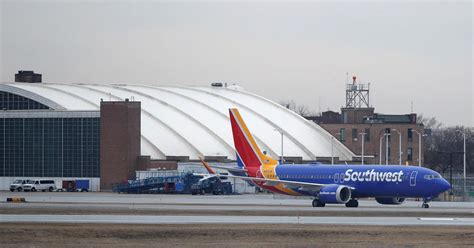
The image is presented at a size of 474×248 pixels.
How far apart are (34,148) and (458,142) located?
8916cm

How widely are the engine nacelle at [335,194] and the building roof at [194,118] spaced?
47.6m

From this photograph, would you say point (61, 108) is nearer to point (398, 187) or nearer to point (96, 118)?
point (96, 118)

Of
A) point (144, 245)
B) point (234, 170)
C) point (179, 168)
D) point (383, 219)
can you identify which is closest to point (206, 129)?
point (179, 168)

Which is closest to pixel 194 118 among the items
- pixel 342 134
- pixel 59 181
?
pixel 59 181

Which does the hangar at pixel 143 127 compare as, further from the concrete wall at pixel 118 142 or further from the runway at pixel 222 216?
the runway at pixel 222 216

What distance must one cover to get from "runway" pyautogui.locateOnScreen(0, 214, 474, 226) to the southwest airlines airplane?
15.7m

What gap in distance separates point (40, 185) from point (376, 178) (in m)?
47.7

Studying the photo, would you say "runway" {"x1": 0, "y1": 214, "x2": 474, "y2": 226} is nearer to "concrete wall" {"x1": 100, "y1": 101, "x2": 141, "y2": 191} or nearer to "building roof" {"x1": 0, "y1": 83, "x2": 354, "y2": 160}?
"concrete wall" {"x1": 100, "y1": 101, "x2": 141, "y2": 191}

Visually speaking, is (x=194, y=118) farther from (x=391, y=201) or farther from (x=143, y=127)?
(x=391, y=201)

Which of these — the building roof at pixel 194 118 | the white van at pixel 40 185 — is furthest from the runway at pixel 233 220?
the building roof at pixel 194 118

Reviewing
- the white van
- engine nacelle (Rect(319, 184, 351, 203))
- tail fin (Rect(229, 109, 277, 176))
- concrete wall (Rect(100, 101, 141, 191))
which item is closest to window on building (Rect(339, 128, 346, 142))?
concrete wall (Rect(100, 101, 141, 191))

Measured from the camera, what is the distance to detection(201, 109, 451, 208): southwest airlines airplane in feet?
241

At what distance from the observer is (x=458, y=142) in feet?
596

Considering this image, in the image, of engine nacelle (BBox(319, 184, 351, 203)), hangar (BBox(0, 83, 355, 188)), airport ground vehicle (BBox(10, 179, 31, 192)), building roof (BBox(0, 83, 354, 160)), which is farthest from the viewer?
building roof (BBox(0, 83, 354, 160))
